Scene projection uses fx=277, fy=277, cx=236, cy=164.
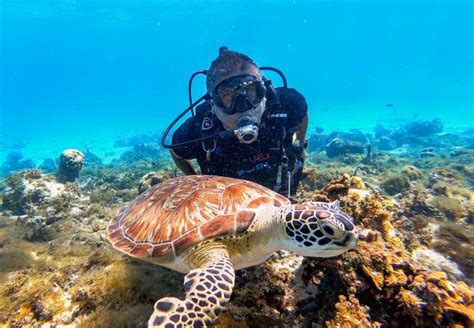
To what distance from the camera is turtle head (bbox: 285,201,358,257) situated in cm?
207

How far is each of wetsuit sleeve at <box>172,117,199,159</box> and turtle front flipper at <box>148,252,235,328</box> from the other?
306 centimetres

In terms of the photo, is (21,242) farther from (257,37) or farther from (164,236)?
(257,37)

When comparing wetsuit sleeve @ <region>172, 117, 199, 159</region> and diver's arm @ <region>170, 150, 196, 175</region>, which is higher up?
wetsuit sleeve @ <region>172, 117, 199, 159</region>

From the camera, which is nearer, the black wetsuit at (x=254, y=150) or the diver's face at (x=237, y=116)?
the diver's face at (x=237, y=116)

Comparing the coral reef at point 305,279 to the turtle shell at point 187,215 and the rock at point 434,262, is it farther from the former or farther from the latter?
the turtle shell at point 187,215

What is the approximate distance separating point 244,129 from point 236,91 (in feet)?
2.32

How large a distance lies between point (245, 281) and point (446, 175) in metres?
10.2

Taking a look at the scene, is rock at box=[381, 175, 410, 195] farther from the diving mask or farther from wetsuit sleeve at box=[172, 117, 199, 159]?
wetsuit sleeve at box=[172, 117, 199, 159]

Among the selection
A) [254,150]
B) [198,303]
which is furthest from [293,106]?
[198,303]

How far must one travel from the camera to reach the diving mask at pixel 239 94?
4328 millimetres

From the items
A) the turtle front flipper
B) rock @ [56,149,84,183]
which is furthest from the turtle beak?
rock @ [56,149,84,183]

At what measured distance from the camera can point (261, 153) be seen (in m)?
4.73

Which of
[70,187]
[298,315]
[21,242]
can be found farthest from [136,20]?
[298,315]

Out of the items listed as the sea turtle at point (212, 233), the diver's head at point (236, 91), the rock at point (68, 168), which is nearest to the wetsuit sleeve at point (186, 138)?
the diver's head at point (236, 91)
